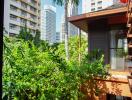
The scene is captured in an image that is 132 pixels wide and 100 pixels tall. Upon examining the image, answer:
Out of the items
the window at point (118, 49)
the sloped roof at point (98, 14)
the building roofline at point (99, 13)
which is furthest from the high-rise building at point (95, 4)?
the window at point (118, 49)

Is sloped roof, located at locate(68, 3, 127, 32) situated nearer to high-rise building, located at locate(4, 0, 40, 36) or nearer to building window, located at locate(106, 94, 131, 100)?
building window, located at locate(106, 94, 131, 100)

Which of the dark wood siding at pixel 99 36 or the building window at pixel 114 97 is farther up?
the dark wood siding at pixel 99 36

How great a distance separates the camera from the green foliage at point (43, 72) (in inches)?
368

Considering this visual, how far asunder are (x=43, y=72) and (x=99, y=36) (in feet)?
15.8

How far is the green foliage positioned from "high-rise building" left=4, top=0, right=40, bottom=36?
6777 cm

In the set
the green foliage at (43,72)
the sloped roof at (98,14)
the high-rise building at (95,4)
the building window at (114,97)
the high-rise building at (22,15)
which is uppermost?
the high-rise building at (95,4)

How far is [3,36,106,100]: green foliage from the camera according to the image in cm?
934

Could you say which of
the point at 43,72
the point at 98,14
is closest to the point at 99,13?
the point at 98,14

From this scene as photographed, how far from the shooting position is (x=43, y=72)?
9969 mm

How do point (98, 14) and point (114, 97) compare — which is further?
point (98, 14)

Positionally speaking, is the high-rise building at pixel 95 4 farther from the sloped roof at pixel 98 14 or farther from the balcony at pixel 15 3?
the sloped roof at pixel 98 14

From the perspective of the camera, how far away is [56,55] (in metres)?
10.6

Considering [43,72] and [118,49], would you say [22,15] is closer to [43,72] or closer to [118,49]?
[118,49]

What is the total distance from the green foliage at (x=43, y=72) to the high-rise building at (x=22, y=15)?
67.8m
